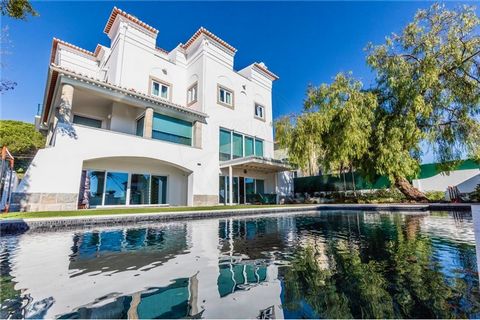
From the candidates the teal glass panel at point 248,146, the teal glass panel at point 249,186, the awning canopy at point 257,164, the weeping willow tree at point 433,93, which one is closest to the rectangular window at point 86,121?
the awning canopy at point 257,164

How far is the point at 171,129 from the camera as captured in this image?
48.0 feet

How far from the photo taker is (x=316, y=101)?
1683 centimetres

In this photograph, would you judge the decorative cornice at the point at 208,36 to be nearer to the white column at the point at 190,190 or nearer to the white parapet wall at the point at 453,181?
the white column at the point at 190,190

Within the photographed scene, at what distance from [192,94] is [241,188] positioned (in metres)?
8.32

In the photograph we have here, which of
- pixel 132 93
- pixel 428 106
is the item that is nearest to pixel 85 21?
pixel 132 93

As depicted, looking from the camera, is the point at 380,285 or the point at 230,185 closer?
the point at 380,285

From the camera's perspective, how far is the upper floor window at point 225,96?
59.8ft

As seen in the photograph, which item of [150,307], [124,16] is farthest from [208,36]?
[150,307]

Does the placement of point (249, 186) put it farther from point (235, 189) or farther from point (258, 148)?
point (258, 148)

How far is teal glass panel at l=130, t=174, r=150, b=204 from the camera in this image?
13.1m

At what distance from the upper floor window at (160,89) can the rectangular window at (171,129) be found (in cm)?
334

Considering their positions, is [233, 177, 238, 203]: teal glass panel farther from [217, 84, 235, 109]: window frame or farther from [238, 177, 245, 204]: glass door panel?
[217, 84, 235, 109]: window frame

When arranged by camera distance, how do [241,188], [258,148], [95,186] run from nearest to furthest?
[95,186] → [241,188] → [258,148]

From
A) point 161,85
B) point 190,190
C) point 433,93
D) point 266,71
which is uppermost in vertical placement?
point 266,71
